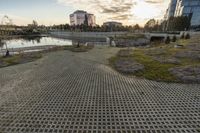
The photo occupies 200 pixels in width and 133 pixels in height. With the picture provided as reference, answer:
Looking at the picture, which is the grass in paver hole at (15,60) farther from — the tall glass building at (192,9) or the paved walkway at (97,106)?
the tall glass building at (192,9)

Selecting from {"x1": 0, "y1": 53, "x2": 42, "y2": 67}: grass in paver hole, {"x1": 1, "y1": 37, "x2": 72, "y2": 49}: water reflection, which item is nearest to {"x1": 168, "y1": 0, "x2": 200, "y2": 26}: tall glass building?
{"x1": 1, "y1": 37, "x2": 72, "y2": 49}: water reflection

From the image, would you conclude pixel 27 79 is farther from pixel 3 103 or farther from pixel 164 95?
pixel 164 95

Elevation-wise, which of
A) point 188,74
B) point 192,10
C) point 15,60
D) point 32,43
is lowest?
point 32,43

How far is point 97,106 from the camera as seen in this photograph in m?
5.24

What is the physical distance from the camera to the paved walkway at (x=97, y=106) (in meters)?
4.09

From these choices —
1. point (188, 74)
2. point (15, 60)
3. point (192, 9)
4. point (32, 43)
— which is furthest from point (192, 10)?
point (15, 60)

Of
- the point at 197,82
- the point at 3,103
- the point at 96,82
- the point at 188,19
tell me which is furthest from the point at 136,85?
the point at 188,19

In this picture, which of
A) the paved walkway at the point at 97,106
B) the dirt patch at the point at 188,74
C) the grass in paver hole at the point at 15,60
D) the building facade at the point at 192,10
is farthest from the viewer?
the building facade at the point at 192,10

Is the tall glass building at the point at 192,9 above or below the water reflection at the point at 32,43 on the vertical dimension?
above

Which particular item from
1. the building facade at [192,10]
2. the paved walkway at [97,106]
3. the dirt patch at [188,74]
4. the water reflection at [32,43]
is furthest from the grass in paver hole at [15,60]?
the building facade at [192,10]

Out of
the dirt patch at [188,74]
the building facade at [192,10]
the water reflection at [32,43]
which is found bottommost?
the water reflection at [32,43]

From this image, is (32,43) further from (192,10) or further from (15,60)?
(192,10)

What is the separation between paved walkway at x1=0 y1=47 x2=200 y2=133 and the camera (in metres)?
4.09

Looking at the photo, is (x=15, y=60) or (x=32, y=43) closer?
(x=15, y=60)
